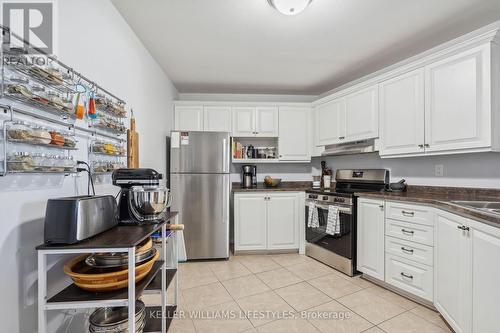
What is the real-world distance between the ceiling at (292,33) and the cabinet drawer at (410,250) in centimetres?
194

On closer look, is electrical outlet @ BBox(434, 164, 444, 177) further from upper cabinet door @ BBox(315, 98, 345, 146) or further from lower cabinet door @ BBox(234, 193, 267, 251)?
lower cabinet door @ BBox(234, 193, 267, 251)

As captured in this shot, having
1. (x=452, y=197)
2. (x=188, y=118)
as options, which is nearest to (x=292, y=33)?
(x=188, y=118)

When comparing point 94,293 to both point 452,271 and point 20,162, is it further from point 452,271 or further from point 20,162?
point 452,271

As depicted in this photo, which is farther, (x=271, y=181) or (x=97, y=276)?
(x=271, y=181)

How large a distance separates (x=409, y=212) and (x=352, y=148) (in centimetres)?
112

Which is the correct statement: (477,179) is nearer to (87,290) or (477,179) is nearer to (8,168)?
(87,290)

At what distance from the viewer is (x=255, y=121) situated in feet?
12.1

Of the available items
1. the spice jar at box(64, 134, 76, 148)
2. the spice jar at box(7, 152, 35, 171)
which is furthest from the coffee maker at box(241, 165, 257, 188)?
the spice jar at box(7, 152, 35, 171)

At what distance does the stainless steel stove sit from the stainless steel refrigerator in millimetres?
1183

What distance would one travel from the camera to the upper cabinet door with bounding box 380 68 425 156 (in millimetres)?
2348

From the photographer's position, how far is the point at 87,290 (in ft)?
3.67

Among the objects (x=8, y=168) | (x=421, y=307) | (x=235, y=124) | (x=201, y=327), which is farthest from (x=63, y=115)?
(x=421, y=307)

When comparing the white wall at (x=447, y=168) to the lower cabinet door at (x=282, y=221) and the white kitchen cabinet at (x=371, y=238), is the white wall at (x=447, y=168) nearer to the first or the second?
the white kitchen cabinet at (x=371, y=238)

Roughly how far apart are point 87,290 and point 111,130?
108 cm
